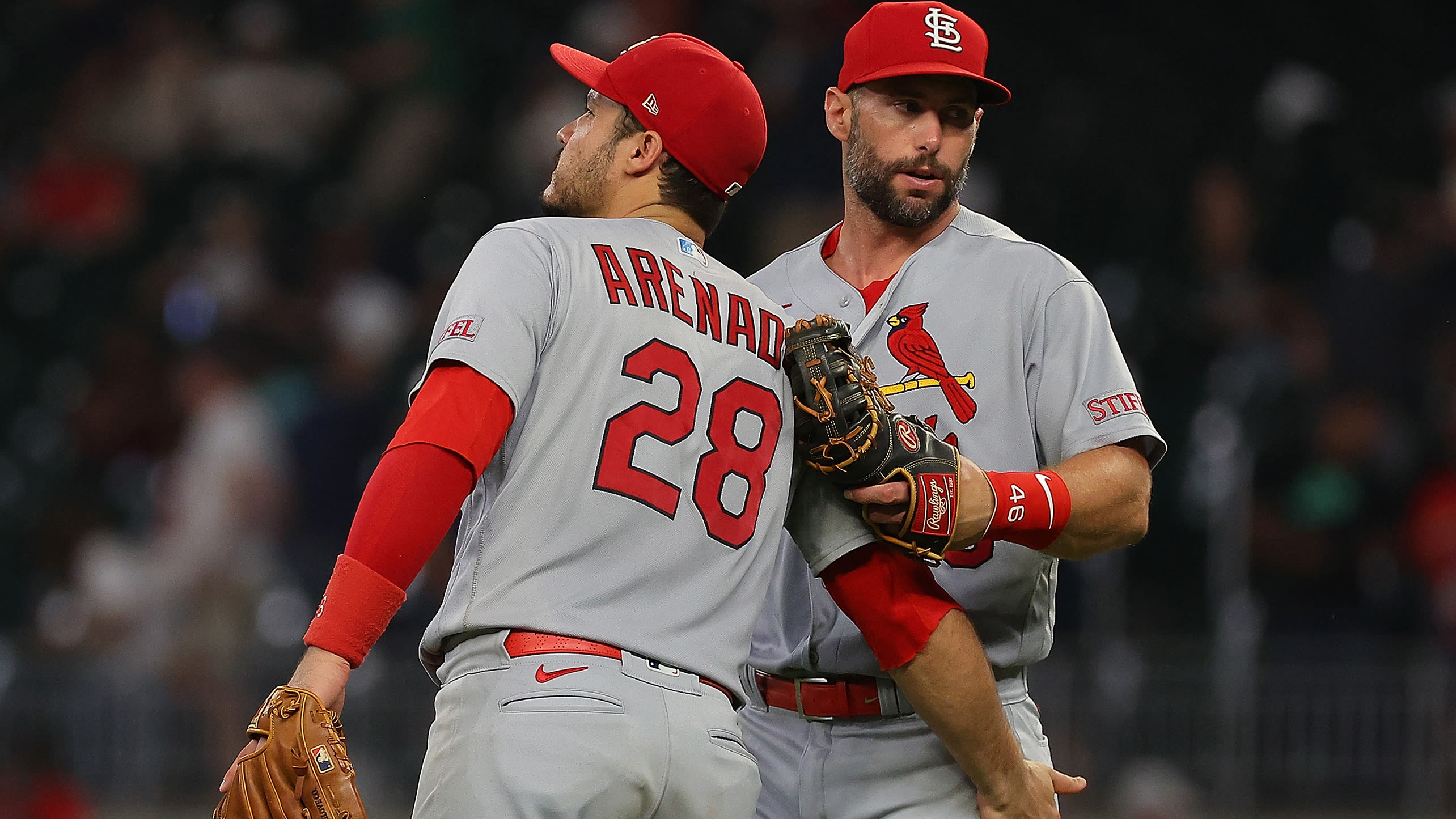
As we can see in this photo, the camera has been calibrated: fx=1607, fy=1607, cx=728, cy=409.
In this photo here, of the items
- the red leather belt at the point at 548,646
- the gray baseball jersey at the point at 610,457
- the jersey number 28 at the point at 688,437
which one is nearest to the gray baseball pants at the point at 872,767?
the gray baseball jersey at the point at 610,457

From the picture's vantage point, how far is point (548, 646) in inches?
99.3

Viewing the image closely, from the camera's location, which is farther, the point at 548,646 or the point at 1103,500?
the point at 1103,500

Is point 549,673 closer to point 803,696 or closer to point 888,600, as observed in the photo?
point 888,600

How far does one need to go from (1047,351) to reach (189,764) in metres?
5.22

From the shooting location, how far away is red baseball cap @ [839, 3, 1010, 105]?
3502 millimetres

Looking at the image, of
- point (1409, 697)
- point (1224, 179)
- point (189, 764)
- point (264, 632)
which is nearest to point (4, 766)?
point (189, 764)

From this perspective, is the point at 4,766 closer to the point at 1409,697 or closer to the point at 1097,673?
the point at 1097,673

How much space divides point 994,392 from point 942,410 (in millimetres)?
117

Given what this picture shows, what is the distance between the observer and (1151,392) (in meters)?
7.70

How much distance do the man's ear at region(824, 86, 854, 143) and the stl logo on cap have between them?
0.29m

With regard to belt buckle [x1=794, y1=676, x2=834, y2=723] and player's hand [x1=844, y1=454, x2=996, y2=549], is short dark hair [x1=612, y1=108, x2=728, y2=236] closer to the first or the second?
player's hand [x1=844, y1=454, x2=996, y2=549]

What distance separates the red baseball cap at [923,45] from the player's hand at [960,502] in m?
0.96

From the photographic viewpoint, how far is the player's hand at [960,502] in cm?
289

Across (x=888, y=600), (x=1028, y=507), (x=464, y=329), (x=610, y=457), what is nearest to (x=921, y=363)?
(x=1028, y=507)
